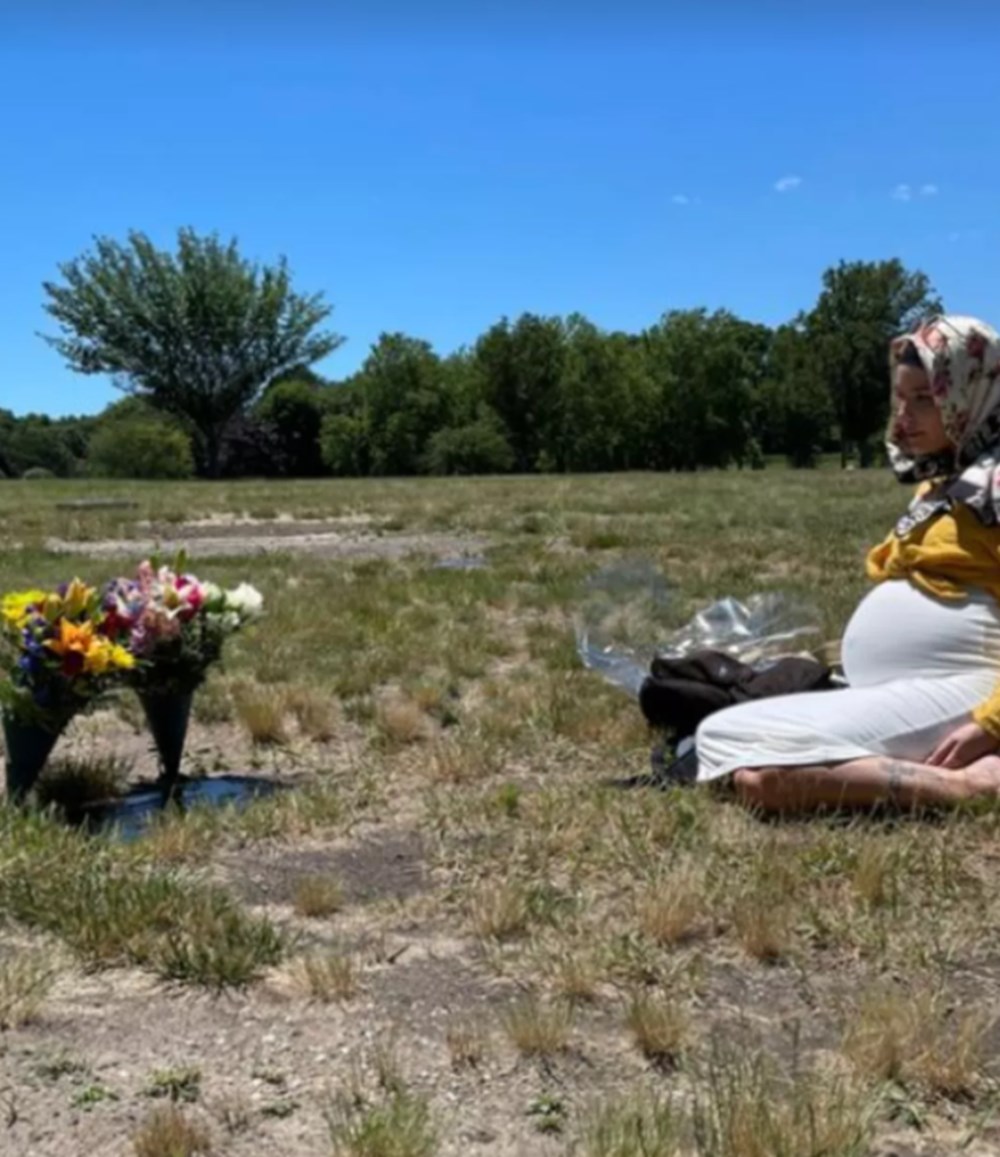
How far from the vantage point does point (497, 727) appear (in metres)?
5.57

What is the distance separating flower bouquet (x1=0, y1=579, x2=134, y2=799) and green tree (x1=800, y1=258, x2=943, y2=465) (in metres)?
61.5

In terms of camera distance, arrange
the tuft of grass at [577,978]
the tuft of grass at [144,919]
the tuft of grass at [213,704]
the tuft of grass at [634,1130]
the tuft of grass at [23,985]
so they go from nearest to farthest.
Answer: the tuft of grass at [634,1130], the tuft of grass at [23,985], the tuft of grass at [577,978], the tuft of grass at [144,919], the tuft of grass at [213,704]

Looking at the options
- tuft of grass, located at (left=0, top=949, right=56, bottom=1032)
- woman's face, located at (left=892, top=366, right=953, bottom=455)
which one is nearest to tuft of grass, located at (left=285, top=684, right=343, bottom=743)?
tuft of grass, located at (left=0, top=949, right=56, bottom=1032)

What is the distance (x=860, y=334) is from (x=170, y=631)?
218ft

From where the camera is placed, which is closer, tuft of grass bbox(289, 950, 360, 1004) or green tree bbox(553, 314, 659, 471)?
tuft of grass bbox(289, 950, 360, 1004)

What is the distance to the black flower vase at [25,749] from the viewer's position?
4406 millimetres

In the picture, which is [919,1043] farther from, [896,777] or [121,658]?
[121,658]

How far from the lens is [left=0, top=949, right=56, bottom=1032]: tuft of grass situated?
2.80m

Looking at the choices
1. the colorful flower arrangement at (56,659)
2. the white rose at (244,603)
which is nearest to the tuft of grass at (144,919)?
the colorful flower arrangement at (56,659)

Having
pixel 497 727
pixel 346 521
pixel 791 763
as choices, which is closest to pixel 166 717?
pixel 497 727

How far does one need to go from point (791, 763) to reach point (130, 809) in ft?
7.34

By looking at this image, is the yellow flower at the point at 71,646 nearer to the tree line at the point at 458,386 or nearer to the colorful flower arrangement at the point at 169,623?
the colorful flower arrangement at the point at 169,623

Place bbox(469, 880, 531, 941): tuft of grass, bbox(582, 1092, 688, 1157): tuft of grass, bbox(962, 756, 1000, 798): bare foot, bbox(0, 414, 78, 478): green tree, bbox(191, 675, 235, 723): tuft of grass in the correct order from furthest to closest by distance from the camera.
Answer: bbox(0, 414, 78, 478): green tree
bbox(191, 675, 235, 723): tuft of grass
bbox(962, 756, 1000, 798): bare foot
bbox(469, 880, 531, 941): tuft of grass
bbox(582, 1092, 688, 1157): tuft of grass

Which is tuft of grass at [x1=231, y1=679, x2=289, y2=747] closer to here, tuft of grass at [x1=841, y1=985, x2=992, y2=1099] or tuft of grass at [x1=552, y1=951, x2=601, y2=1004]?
tuft of grass at [x1=552, y1=951, x2=601, y2=1004]
